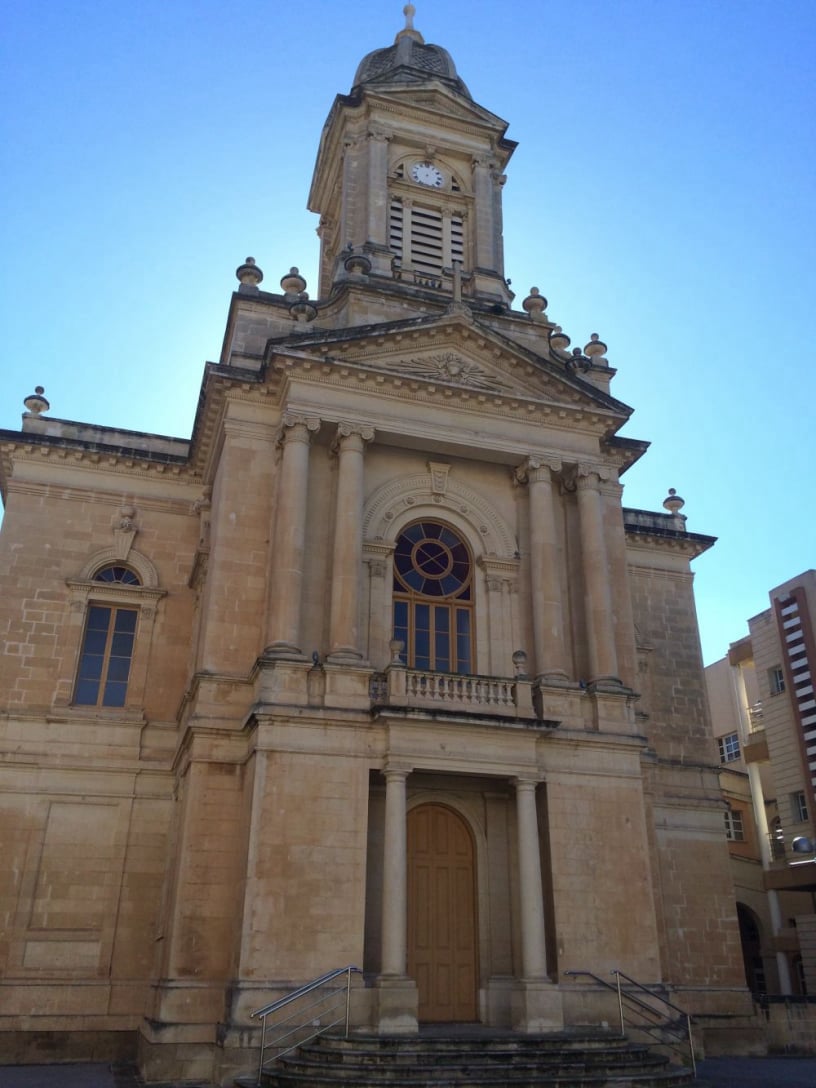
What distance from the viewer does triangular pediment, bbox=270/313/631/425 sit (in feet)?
62.2

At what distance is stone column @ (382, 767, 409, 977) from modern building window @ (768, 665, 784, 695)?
21.4 m

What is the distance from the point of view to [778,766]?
31734 mm

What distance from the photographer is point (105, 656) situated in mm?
20156

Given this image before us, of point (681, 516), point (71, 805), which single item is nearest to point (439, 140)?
point (681, 516)

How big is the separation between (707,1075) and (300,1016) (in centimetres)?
650

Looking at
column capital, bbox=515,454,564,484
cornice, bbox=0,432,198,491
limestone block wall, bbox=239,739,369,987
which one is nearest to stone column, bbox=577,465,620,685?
column capital, bbox=515,454,564,484

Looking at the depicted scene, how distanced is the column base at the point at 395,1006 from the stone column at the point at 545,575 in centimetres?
596

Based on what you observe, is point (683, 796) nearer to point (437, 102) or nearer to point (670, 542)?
point (670, 542)

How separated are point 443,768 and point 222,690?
4150 millimetres

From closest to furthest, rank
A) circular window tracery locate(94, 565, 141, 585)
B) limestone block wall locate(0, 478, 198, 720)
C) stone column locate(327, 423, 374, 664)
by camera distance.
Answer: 1. stone column locate(327, 423, 374, 664)
2. limestone block wall locate(0, 478, 198, 720)
3. circular window tracery locate(94, 565, 141, 585)

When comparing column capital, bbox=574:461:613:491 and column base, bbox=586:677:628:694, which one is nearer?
column base, bbox=586:677:628:694

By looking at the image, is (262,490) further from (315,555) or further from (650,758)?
(650,758)

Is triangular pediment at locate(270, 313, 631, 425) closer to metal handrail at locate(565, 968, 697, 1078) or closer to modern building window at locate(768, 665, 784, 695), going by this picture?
metal handrail at locate(565, 968, 697, 1078)

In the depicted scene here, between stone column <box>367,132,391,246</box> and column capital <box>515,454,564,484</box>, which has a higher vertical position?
stone column <box>367,132,391,246</box>
